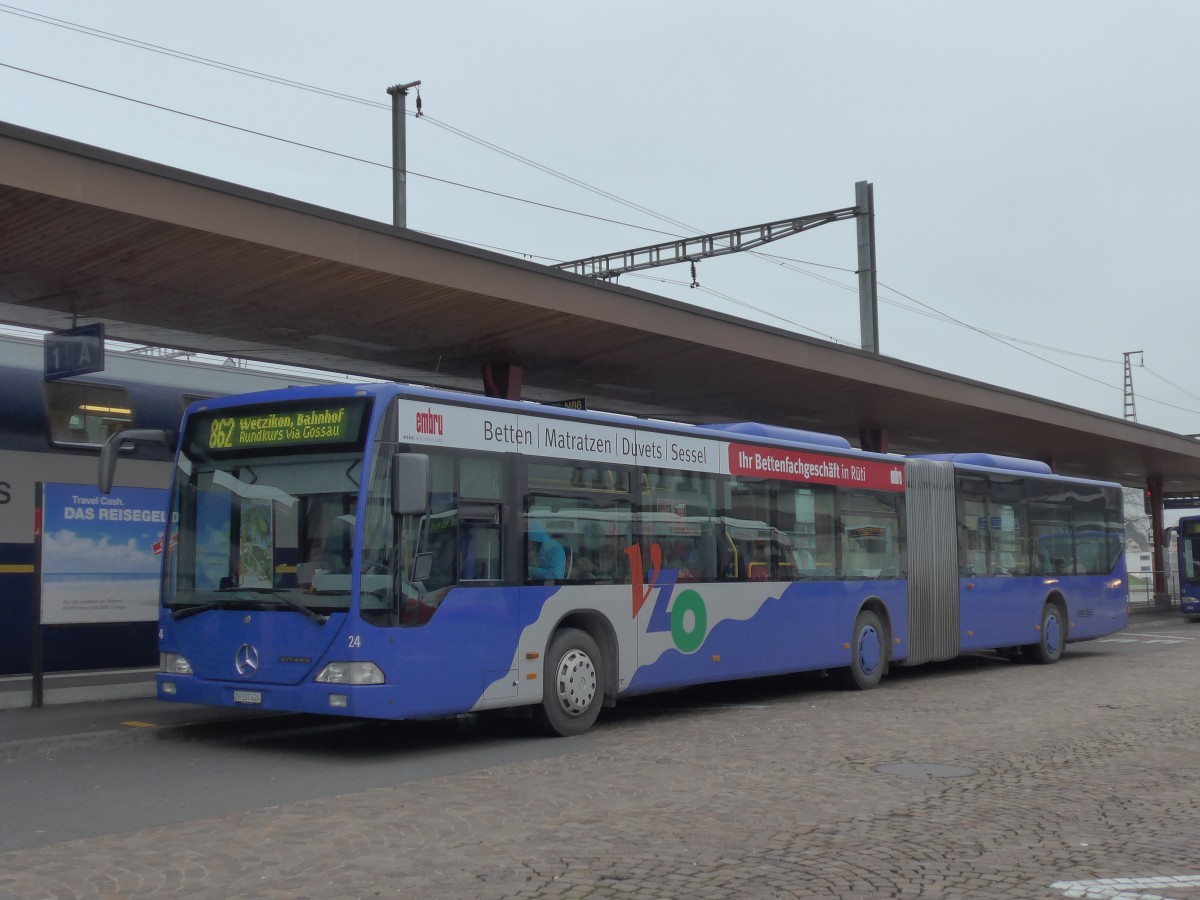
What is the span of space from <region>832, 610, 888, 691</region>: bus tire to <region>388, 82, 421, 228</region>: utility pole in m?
8.20

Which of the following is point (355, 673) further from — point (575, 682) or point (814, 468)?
point (814, 468)

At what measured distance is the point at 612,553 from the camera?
12531 millimetres

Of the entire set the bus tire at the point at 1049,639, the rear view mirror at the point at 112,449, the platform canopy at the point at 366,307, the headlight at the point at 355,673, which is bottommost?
the bus tire at the point at 1049,639

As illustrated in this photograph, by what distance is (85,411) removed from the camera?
13.9 metres

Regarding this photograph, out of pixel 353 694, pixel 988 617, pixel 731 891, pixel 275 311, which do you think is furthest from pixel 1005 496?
pixel 731 891

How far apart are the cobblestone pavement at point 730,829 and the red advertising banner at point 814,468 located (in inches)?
136

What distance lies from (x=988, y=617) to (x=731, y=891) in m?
14.1

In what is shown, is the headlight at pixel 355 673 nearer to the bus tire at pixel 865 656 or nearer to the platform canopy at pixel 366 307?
the platform canopy at pixel 366 307

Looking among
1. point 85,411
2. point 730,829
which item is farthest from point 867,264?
point 730,829

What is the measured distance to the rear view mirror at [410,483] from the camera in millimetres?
10039

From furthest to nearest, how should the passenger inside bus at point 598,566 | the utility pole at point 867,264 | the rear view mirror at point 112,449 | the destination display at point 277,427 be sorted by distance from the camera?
the utility pole at point 867,264 → the passenger inside bus at point 598,566 → the rear view mirror at point 112,449 → the destination display at point 277,427

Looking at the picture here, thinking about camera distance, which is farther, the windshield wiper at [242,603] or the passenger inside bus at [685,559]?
the passenger inside bus at [685,559]

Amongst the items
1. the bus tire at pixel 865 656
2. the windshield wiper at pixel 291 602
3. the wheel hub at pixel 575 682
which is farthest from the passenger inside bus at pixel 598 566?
the bus tire at pixel 865 656

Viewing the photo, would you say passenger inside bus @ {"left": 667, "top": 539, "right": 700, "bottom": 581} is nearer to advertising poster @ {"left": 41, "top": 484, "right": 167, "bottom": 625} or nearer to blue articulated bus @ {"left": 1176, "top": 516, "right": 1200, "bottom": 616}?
advertising poster @ {"left": 41, "top": 484, "right": 167, "bottom": 625}
